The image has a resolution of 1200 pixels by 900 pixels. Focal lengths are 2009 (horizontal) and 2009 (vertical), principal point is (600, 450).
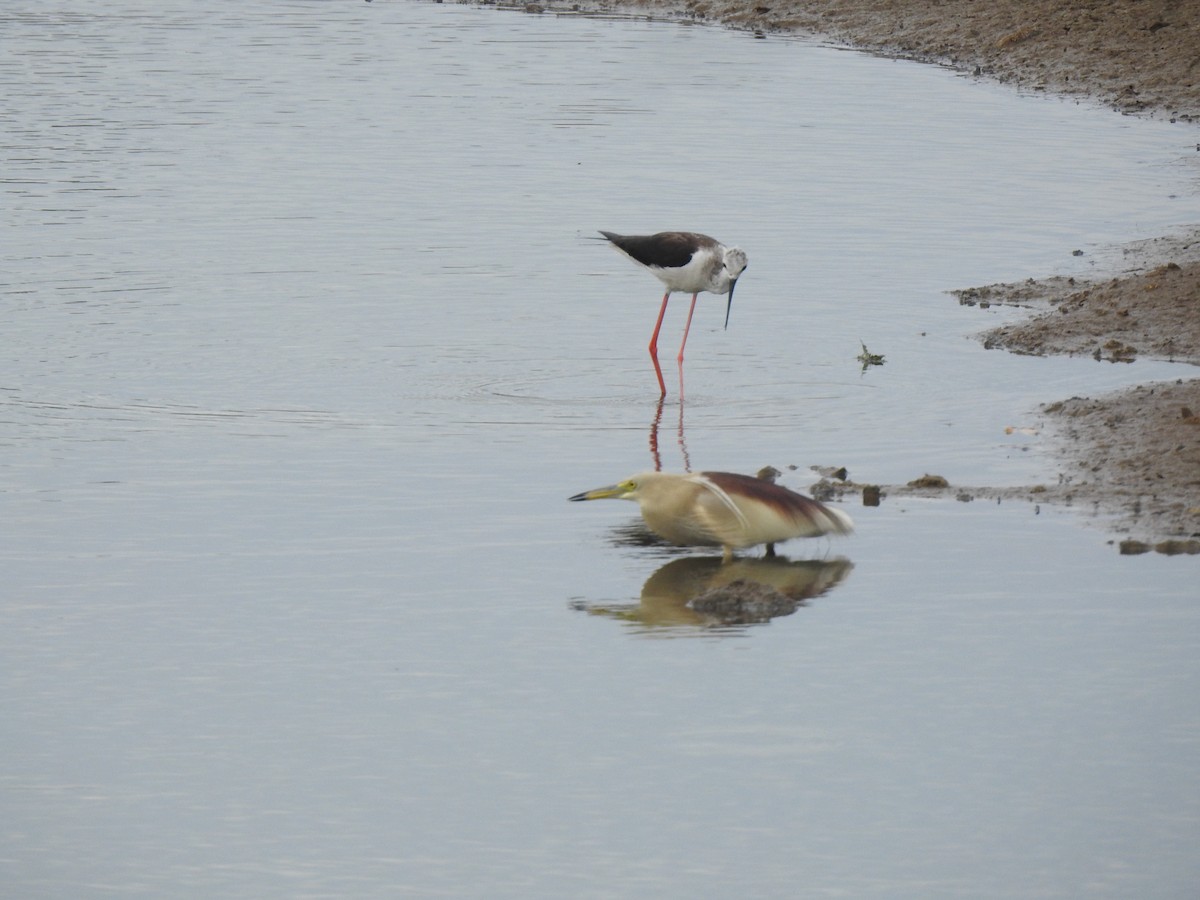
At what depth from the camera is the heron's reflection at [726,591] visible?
24.6ft

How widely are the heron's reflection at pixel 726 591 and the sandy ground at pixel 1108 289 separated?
3.60ft

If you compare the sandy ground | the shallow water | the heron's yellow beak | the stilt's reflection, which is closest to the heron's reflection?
→ the shallow water

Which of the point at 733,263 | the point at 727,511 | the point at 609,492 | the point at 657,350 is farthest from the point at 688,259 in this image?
the point at 727,511

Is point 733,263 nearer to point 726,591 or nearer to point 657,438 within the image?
point 657,438

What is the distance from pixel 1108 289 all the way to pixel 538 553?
6.24 meters

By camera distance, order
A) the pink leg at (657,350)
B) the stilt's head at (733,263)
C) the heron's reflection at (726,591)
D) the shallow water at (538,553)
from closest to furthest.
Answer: the shallow water at (538,553)
the heron's reflection at (726,591)
the pink leg at (657,350)
the stilt's head at (733,263)

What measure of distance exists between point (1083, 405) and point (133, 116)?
546 inches

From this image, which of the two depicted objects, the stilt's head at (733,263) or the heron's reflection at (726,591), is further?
the stilt's head at (733,263)

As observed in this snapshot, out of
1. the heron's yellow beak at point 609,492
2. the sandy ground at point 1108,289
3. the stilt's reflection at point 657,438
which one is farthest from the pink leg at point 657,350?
the heron's yellow beak at point 609,492

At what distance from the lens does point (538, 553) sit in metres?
8.24

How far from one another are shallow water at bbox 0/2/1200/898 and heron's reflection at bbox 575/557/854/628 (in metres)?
0.04

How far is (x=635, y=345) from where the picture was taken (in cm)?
1282

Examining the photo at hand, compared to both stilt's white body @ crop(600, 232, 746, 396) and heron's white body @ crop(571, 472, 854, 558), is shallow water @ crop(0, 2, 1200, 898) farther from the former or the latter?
stilt's white body @ crop(600, 232, 746, 396)

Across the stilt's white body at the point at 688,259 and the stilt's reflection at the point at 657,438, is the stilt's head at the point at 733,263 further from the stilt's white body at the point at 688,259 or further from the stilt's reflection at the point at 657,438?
the stilt's reflection at the point at 657,438
